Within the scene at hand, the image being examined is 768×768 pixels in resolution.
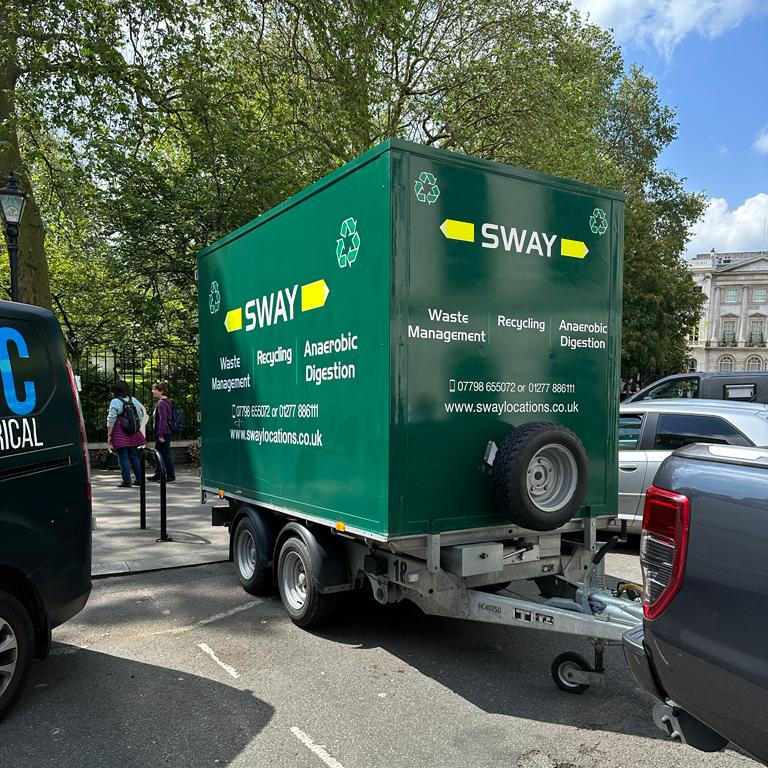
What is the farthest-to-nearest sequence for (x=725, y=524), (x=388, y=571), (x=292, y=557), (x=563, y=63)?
(x=563, y=63), (x=292, y=557), (x=388, y=571), (x=725, y=524)

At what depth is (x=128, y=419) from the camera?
1158 centimetres

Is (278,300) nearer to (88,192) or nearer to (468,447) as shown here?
(468,447)

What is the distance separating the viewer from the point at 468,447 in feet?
13.4

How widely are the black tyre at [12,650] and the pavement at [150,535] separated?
2.90 meters

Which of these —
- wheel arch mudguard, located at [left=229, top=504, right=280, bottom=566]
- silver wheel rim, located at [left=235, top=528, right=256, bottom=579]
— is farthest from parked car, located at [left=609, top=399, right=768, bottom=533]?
silver wheel rim, located at [left=235, top=528, right=256, bottom=579]

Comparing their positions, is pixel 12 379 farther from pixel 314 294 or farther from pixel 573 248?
pixel 573 248

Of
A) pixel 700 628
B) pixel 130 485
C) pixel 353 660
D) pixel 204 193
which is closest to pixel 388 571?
pixel 353 660

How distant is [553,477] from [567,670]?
3.70ft

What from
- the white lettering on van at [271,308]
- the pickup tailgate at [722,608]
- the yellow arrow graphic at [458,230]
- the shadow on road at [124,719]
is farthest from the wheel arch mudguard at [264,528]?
the pickup tailgate at [722,608]

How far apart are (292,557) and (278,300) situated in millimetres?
2006

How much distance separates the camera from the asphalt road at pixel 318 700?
10.6 ft

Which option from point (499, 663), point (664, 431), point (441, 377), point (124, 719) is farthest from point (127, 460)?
point (441, 377)

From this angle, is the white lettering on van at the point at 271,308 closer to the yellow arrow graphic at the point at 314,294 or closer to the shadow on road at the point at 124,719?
the yellow arrow graphic at the point at 314,294

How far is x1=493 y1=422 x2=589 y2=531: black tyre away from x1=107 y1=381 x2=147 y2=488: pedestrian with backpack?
913cm
